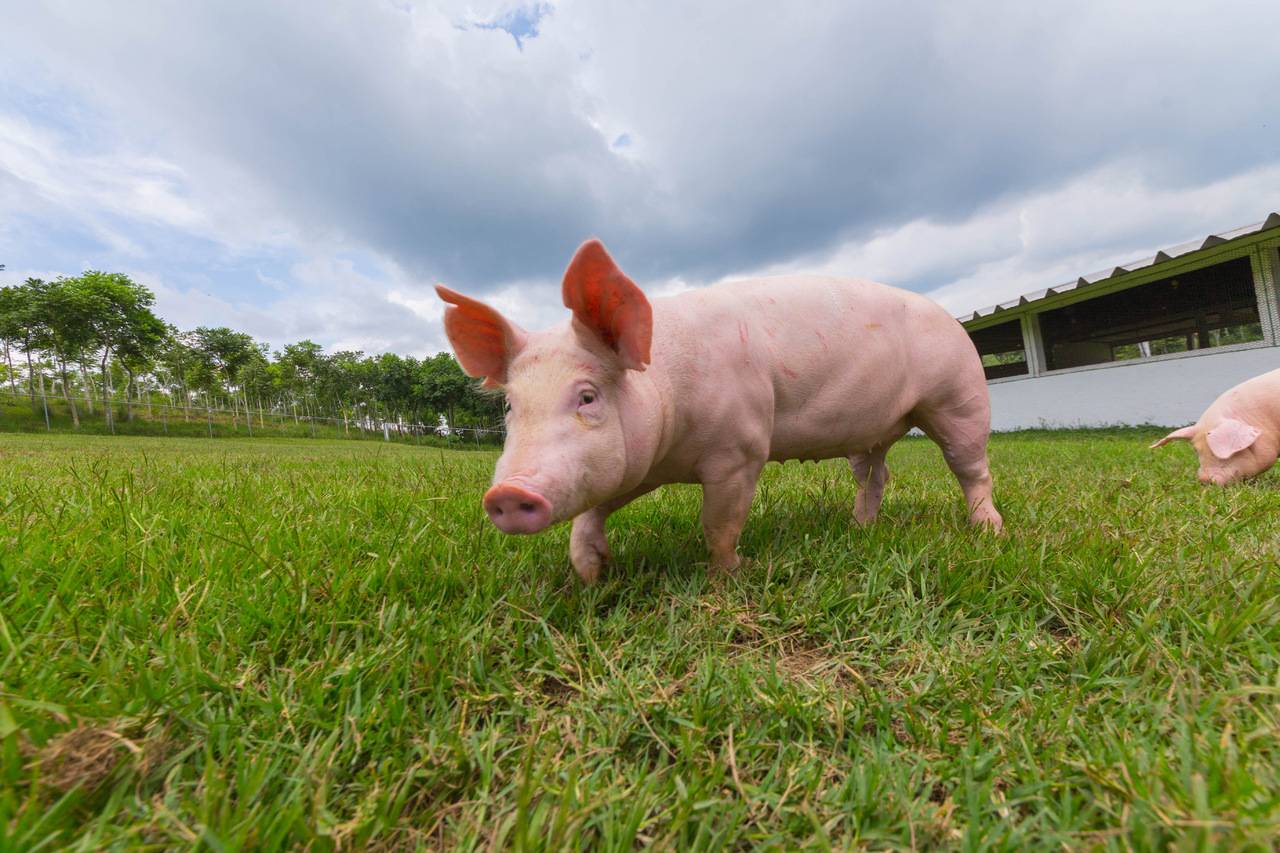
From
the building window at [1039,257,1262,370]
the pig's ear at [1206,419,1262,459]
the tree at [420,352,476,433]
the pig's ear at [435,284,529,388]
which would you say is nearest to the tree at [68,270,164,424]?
the tree at [420,352,476,433]

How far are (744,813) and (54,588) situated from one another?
6.49ft

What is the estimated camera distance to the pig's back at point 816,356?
6.98 feet

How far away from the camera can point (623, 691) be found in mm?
1337

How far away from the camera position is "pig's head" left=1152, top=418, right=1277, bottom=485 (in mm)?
4004

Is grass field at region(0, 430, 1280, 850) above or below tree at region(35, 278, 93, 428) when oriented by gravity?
below

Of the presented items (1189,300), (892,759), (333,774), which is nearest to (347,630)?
(333,774)

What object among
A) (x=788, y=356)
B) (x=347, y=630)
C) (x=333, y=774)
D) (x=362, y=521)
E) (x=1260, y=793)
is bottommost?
(x=1260, y=793)

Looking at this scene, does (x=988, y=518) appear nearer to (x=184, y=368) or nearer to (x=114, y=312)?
(x=114, y=312)

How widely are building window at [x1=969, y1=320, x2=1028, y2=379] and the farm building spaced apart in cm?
5

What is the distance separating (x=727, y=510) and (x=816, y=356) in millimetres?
802

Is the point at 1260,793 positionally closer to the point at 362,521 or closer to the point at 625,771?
the point at 625,771

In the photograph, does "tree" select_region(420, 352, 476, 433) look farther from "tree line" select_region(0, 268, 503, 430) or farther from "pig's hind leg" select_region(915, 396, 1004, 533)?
"pig's hind leg" select_region(915, 396, 1004, 533)

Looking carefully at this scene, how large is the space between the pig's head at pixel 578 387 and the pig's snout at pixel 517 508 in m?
0.03

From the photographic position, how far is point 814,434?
2.43 metres
